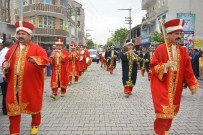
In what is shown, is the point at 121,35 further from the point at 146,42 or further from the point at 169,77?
the point at 169,77

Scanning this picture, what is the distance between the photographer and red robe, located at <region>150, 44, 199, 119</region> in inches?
218

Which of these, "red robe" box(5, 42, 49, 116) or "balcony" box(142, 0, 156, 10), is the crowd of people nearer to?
"red robe" box(5, 42, 49, 116)

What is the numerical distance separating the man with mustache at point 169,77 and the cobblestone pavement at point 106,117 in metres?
1.06

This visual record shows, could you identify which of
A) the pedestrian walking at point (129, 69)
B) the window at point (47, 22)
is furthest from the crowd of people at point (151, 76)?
the window at point (47, 22)

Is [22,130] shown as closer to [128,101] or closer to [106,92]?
[128,101]

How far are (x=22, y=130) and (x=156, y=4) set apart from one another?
42.7 metres

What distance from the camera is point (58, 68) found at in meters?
10.9

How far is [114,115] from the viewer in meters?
8.22

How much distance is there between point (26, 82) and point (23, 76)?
0.12m

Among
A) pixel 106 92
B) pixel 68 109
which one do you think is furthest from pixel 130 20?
pixel 68 109

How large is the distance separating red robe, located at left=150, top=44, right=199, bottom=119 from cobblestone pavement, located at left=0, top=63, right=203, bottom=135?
3.68 feet

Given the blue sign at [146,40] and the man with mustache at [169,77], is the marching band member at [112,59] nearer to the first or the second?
the man with mustache at [169,77]

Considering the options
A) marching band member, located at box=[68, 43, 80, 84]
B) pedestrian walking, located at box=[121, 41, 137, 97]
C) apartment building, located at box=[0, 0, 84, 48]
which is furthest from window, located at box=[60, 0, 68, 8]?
pedestrian walking, located at box=[121, 41, 137, 97]

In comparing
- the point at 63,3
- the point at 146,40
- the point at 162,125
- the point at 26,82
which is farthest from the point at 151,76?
the point at 63,3
